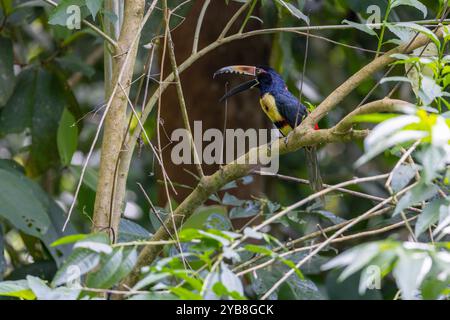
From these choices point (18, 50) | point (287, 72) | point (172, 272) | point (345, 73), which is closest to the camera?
point (172, 272)

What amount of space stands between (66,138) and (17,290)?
Answer: 5.19 ft

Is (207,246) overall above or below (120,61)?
below

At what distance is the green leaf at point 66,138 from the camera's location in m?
3.26

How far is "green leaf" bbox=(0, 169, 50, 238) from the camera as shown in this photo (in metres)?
3.00

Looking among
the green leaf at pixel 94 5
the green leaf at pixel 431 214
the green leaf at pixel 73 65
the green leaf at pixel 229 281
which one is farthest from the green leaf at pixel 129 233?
the green leaf at pixel 73 65

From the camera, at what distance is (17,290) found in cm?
177

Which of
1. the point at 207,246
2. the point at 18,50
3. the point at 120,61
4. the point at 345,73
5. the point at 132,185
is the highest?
the point at 120,61

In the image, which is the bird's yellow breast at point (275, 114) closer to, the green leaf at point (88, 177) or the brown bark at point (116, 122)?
the green leaf at point (88, 177)

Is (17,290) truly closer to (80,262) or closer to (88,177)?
(80,262)

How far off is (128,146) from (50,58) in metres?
1.95

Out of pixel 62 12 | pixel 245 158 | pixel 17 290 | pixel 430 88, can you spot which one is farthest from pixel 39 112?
pixel 430 88
